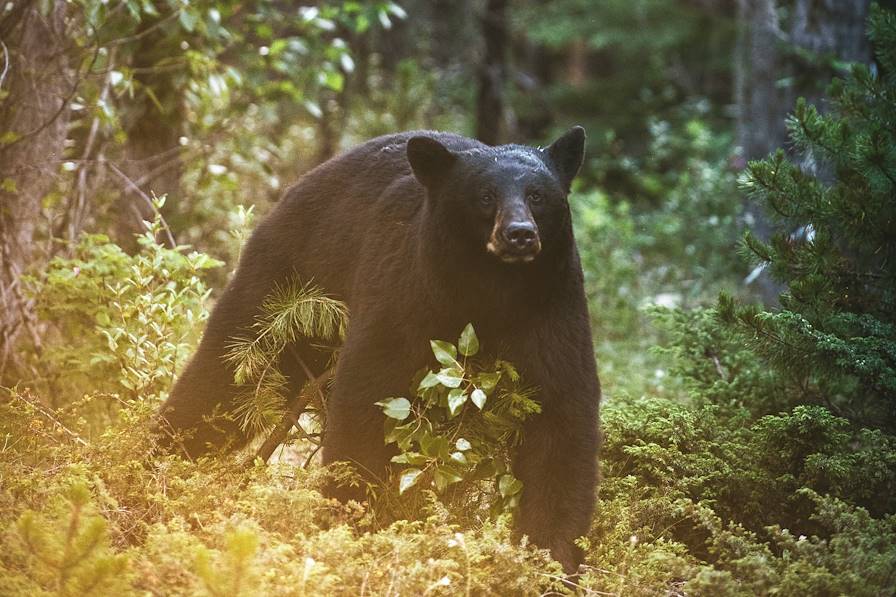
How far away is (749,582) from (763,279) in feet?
17.6

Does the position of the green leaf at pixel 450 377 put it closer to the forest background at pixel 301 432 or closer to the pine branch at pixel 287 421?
the forest background at pixel 301 432

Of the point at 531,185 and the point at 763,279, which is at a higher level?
the point at 763,279

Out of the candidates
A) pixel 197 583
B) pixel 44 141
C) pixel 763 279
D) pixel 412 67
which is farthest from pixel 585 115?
pixel 197 583

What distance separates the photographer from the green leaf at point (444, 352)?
151 inches

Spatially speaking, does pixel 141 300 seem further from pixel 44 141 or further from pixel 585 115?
pixel 585 115

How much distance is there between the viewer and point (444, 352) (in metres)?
3.85

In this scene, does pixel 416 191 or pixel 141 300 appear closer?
pixel 416 191

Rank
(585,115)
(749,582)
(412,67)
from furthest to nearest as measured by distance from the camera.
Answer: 1. (585,115)
2. (412,67)
3. (749,582)

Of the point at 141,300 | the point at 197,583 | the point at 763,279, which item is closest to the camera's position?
the point at 197,583

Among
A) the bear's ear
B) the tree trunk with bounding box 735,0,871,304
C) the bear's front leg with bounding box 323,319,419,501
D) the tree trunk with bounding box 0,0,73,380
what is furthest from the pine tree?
the tree trunk with bounding box 0,0,73,380

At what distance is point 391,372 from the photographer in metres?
4.02

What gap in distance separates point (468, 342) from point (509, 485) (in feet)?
1.90

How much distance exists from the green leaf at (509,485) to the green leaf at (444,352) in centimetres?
51

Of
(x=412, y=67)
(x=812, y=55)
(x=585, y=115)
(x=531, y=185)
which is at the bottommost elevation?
(x=531, y=185)
